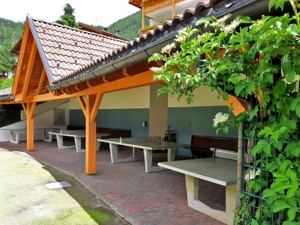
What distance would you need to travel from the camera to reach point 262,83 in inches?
68.6

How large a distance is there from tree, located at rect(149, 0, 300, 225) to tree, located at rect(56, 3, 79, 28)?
87.2 ft

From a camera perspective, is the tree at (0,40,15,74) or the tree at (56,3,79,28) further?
the tree at (0,40,15,74)

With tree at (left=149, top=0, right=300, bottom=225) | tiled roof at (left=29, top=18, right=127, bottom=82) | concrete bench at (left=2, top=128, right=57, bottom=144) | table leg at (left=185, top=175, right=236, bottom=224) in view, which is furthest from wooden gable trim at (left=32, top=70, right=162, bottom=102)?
concrete bench at (left=2, top=128, right=57, bottom=144)

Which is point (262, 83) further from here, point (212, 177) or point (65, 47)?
point (65, 47)

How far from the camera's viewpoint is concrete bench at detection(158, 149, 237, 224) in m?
3.81

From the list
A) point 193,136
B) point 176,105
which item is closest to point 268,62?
point 193,136

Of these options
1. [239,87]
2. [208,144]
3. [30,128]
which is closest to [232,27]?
[239,87]

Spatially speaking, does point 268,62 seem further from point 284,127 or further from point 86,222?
point 86,222

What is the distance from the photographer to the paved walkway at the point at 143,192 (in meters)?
4.12

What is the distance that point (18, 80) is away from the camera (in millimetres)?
11086

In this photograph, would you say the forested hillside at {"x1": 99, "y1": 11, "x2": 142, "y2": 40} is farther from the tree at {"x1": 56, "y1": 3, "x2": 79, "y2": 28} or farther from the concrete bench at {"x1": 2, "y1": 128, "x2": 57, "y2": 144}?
the concrete bench at {"x1": 2, "y1": 128, "x2": 57, "y2": 144}

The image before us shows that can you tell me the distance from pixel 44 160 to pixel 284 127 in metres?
8.64

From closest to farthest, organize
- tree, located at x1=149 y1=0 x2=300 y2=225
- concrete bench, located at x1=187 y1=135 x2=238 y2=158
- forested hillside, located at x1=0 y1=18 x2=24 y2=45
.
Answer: tree, located at x1=149 y1=0 x2=300 y2=225 → concrete bench, located at x1=187 y1=135 x2=238 y2=158 → forested hillside, located at x1=0 y1=18 x2=24 y2=45

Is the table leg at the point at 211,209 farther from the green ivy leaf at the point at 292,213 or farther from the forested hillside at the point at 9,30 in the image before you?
the forested hillside at the point at 9,30
